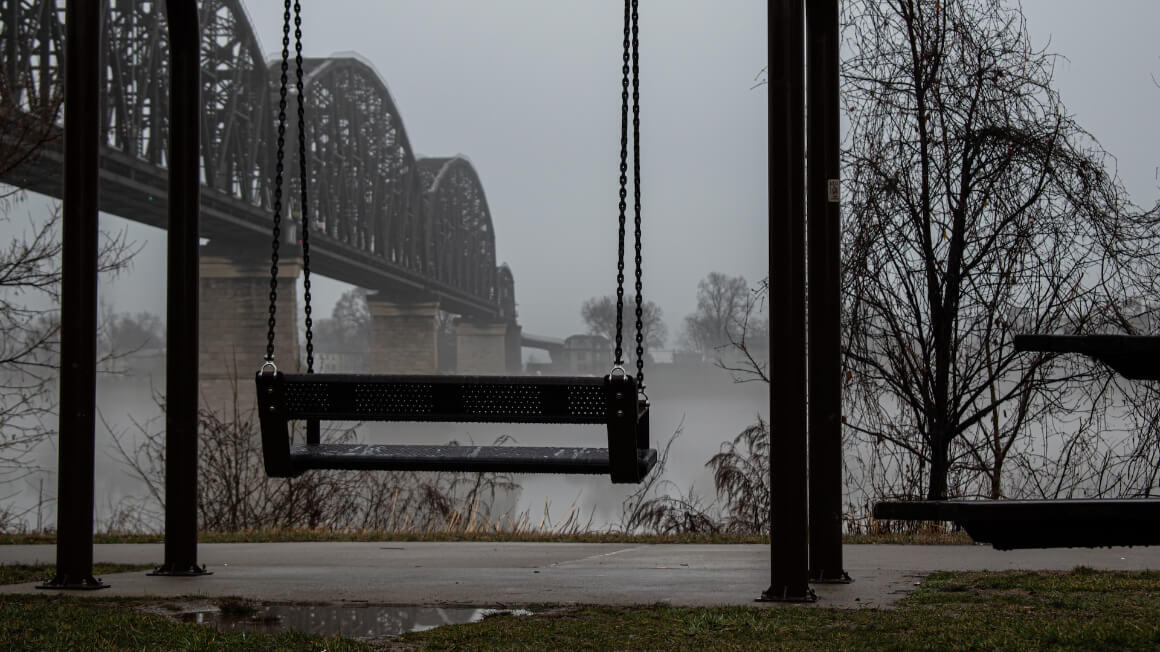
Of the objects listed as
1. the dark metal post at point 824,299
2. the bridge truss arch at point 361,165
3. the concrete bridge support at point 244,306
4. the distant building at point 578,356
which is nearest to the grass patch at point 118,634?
the dark metal post at point 824,299

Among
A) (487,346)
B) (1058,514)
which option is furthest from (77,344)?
(487,346)

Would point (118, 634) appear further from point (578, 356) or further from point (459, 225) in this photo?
point (459, 225)

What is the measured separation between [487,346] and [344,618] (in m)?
53.1

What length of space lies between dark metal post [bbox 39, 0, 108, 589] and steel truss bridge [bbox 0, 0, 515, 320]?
8049 mm

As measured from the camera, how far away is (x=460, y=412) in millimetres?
4254

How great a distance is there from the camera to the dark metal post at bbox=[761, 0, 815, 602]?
4.46 metres

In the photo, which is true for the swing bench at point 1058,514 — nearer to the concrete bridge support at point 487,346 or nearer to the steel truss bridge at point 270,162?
the steel truss bridge at point 270,162

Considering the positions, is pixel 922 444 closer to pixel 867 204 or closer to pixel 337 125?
pixel 867 204

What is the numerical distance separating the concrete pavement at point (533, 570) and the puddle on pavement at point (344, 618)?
16 cm

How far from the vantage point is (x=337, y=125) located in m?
54.8

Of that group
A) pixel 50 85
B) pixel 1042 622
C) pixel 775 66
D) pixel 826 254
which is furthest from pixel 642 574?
pixel 50 85

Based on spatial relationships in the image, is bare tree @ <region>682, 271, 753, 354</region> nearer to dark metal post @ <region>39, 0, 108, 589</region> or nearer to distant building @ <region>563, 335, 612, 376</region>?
dark metal post @ <region>39, 0, 108, 589</region>

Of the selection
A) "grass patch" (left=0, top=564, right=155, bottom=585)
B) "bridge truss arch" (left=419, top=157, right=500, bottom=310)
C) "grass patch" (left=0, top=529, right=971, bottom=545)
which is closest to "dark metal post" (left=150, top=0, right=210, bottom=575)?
"grass patch" (left=0, top=564, right=155, bottom=585)

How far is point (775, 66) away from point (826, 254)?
2.84 ft
